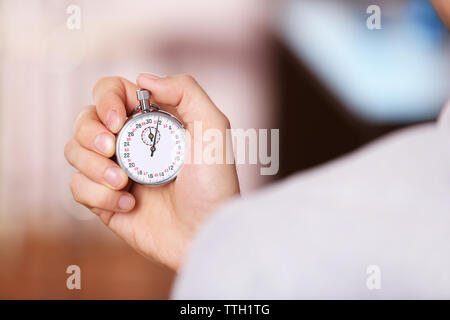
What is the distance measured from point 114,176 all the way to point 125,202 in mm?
65

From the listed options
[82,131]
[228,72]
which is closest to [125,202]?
[82,131]

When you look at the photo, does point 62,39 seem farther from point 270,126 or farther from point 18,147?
point 270,126

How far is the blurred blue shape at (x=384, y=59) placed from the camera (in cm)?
113

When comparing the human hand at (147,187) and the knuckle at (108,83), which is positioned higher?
the knuckle at (108,83)

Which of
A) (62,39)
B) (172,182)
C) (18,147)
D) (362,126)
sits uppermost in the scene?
(62,39)

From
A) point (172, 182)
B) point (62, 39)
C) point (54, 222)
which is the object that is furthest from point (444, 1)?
point (54, 222)

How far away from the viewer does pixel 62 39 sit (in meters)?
1.23

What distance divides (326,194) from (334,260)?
0.16 feet

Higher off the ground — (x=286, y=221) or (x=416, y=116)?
(x=416, y=116)

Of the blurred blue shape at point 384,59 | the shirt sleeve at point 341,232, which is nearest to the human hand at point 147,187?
the blurred blue shape at point 384,59

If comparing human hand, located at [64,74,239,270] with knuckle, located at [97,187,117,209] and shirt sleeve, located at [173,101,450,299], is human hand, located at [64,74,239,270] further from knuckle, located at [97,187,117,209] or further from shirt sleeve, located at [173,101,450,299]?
shirt sleeve, located at [173,101,450,299]

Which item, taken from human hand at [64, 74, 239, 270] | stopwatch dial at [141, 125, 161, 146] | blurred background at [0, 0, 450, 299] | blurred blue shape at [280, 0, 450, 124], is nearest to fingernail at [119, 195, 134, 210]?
human hand at [64, 74, 239, 270]

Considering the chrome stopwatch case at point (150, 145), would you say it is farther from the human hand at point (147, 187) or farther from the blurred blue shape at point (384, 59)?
the blurred blue shape at point (384, 59)

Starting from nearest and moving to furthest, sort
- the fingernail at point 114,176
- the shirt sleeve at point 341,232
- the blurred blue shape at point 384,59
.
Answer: the shirt sleeve at point 341,232 < the fingernail at point 114,176 < the blurred blue shape at point 384,59
